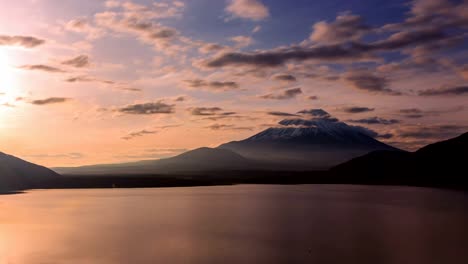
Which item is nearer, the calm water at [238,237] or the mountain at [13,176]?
the calm water at [238,237]

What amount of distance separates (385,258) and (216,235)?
19.9 m

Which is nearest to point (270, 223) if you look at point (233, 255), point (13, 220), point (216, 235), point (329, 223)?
point (329, 223)

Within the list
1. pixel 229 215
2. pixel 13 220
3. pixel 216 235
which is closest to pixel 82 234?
pixel 216 235

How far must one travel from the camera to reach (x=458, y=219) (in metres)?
67.8

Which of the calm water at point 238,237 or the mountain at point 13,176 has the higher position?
the mountain at point 13,176

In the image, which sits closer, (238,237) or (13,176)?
(238,237)

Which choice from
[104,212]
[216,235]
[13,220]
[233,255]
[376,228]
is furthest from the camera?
[104,212]

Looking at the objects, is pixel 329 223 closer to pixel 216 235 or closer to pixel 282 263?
pixel 216 235

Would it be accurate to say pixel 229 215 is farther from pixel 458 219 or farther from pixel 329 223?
pixel 458 219

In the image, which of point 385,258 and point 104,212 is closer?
point 385,258

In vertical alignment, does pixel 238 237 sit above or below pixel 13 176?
below

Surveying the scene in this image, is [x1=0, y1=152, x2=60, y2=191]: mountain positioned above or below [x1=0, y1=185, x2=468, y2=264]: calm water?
above

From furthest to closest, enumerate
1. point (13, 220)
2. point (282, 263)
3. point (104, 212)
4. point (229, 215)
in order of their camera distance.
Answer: point (104, 212) < point (229, 215) < point (13, 220) < point (282, 263)

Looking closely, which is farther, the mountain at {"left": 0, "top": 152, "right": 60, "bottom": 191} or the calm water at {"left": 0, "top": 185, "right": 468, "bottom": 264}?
the mountain at {"left": 0, "top": 152, "right": 60, "bottom": 191}
